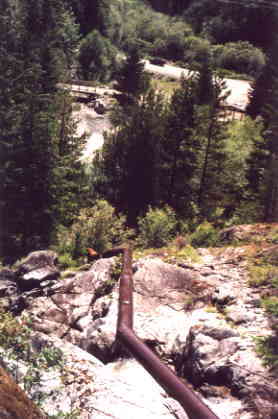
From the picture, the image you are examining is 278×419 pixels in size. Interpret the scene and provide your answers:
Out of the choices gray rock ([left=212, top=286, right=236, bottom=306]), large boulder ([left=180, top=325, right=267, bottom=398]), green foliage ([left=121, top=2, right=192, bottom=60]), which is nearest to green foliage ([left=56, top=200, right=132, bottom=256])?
gray rock ([left=212, top=286, right=236, bottom=306])

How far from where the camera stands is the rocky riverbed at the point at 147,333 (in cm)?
513

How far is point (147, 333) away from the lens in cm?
866

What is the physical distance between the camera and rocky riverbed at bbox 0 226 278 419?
5133mm

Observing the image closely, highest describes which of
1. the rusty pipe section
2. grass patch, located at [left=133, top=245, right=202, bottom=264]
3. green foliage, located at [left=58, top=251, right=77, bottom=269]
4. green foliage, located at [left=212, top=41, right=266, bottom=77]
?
green foliage, located at [left=212, top=41, right=266, bottom=77]

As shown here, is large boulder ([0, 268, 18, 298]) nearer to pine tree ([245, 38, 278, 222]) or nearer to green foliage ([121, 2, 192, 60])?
pine tree ([245, 38, 278, 222])

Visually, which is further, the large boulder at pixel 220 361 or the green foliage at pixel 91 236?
the green foliage at pixel 91 236

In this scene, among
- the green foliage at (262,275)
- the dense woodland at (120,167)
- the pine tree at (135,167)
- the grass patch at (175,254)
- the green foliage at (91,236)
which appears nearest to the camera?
the green foliage at (262,275)

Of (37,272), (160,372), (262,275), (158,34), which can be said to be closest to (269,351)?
(160,372)

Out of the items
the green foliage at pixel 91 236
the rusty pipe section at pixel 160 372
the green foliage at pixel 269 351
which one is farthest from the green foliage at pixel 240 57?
the rusty pipe section at pixel 160 372

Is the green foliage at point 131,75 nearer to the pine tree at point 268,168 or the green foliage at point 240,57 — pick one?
the pine tree at point 268,168

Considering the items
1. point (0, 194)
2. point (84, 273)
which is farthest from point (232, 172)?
point (84, 273)

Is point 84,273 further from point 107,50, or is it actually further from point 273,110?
point 107,50

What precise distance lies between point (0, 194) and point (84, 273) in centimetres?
1245

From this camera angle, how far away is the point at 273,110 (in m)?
28.8
